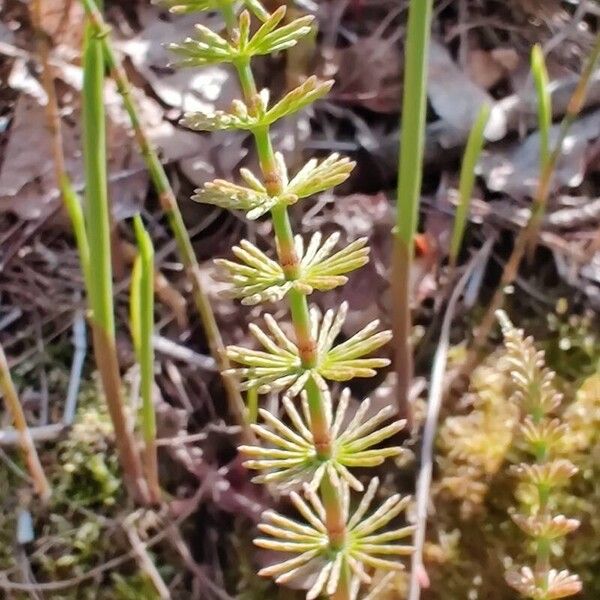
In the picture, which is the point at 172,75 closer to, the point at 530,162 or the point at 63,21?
the point at 63,21

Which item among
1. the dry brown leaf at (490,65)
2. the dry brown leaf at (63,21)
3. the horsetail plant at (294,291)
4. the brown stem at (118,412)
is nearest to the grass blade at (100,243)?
the brown stem at (118,412)

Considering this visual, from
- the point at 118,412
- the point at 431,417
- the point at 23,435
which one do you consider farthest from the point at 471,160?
the point at 23,435

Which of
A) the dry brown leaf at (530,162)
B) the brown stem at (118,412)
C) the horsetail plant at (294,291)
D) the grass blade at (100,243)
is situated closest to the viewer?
the horsetail plant at (294,291)

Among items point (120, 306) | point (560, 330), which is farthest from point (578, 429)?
point (120, 306)

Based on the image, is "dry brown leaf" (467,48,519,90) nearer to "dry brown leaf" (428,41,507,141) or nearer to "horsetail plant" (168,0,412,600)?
"dry brown leaf" (428,41,507,141)

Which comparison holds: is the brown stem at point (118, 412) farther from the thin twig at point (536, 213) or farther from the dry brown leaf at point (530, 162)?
the dry brown leaf at point (530, 162)

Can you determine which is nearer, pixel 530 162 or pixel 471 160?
pixel 471 160
